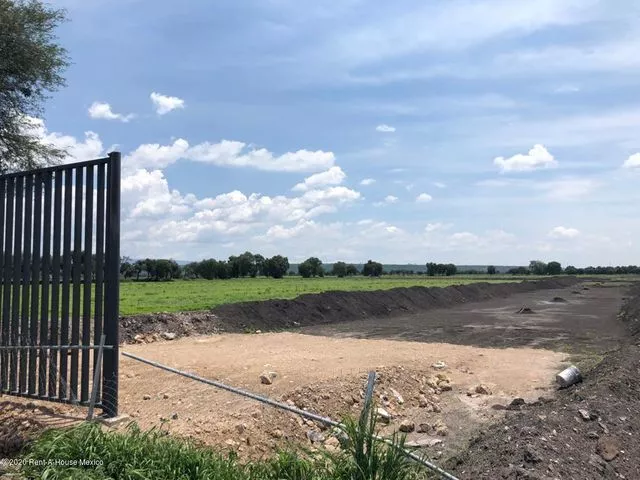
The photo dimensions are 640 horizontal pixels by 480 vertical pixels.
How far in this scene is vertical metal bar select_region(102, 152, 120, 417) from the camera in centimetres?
748

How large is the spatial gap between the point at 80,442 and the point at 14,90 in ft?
45.6

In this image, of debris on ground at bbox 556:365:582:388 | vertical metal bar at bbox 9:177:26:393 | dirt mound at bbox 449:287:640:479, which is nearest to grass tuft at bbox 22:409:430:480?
dirt mound at bbox 449:287:640:479

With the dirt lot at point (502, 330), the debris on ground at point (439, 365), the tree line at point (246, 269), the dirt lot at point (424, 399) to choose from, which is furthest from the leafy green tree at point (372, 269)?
the debris on ground at point (439, 365)

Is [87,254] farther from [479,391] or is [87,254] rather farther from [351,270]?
[351,270]

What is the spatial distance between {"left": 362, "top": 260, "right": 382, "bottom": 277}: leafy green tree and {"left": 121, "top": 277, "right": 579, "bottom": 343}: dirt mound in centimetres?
5615

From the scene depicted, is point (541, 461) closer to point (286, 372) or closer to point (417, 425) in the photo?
point (417, 425)

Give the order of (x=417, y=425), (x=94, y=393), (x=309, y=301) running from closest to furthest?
(x=94, y=393)
(x=417, y=425)
(x=309, y=301)

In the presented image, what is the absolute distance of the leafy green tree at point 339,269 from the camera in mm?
106312

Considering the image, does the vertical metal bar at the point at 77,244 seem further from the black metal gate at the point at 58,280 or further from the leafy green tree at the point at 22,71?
the leafy green tree at the point at 22,71

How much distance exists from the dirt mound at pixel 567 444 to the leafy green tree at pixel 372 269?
96.4 metres

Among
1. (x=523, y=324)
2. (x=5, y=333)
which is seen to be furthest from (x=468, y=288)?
(x=5, y=333)

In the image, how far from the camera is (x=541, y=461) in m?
5.93

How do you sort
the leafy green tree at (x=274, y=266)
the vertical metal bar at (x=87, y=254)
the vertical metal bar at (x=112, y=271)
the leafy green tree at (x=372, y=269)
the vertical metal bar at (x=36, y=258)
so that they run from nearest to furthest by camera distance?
the vertical metal bar at (x=112, y=271), the vertical metal bar at (x=87, y=254), the vertical metal bar at (x=36, y=258), the leafy green tree at (x=274, y=266), the leafy green tree at (x=372, y=269)

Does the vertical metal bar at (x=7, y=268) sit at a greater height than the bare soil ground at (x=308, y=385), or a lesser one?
greater
